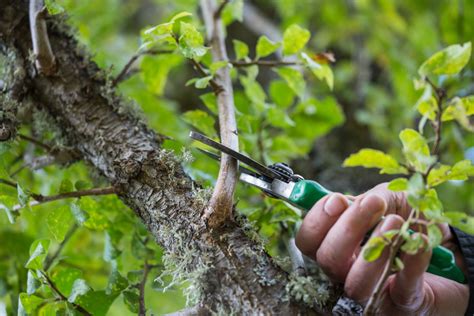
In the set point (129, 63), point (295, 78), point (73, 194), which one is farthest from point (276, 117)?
point (73, 194)

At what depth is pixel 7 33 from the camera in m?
0.67

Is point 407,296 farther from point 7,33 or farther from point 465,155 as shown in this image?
point 465,155

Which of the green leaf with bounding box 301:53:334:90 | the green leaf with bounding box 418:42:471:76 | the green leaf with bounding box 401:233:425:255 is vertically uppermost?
the green leaf with bounding box 418:42:471:76

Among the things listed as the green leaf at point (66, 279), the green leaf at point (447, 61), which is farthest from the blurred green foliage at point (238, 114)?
the green leaf at point (447, 61)

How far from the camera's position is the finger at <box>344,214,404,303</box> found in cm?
46

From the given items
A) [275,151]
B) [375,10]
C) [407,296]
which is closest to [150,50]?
[275,151]

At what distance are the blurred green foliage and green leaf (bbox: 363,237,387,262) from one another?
0.09 meters

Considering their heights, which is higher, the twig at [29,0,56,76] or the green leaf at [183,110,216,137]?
the twig at [29,0,56,76]

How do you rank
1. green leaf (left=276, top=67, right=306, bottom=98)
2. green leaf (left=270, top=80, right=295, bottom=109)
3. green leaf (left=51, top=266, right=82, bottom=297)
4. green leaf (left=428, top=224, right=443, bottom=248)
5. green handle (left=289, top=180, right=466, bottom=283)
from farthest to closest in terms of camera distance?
green leaf (left=270, top=80, right=295, bottom=109) < green leaf (left=276, top=67, right=306, bottom=98) < green leaf (left=51, top=266, right=82, bottom=297) < green handle (left=289, top=180, right=466, bottom=283) < green leaf (left=428, top=224, right=443, bottom=248)

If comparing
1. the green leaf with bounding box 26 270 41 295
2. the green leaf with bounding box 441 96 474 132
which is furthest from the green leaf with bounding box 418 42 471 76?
the green leaf with bounding box 26 270 41 295

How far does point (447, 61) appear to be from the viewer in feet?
1.65

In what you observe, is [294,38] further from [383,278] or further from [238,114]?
[383,278]

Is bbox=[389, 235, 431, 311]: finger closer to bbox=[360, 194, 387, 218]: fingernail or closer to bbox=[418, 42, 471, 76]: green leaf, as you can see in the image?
bbox=[360, 194, 387, 218]: fingernail

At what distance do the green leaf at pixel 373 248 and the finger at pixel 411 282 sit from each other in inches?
1.4
